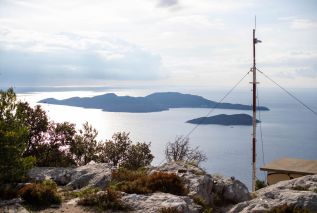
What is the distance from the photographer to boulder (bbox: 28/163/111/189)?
18250mm

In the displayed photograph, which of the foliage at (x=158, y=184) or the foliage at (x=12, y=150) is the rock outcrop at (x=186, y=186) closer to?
the foliage at (x=158, y=184)

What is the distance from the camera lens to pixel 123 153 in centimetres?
3331

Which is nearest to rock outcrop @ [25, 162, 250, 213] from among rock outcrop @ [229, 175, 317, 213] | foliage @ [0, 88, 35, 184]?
rock outcrop @ [229, 175, 317, 213]

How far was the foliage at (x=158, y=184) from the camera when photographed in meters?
14.6

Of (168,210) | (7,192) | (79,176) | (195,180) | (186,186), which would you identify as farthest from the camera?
(79,176)

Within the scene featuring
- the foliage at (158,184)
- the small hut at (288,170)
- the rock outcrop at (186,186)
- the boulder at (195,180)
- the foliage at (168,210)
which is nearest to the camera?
the foliage at (168,210)

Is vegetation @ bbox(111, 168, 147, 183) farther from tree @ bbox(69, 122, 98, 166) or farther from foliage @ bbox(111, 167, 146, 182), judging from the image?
tree @ bbox(69, 122, 98, 166)

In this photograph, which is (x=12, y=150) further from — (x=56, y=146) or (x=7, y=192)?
(x=56, y=146)

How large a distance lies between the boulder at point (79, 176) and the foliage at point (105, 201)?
179 inches

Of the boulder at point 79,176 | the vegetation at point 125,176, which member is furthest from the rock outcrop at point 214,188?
the boulder at point 79,176

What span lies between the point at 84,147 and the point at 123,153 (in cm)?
380

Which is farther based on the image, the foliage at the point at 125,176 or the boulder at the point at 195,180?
the foliage at the point at 125,176

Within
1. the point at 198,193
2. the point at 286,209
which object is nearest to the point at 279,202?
the point at 286,209

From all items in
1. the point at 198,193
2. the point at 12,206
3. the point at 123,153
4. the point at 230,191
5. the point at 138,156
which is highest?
the point at 12,206
